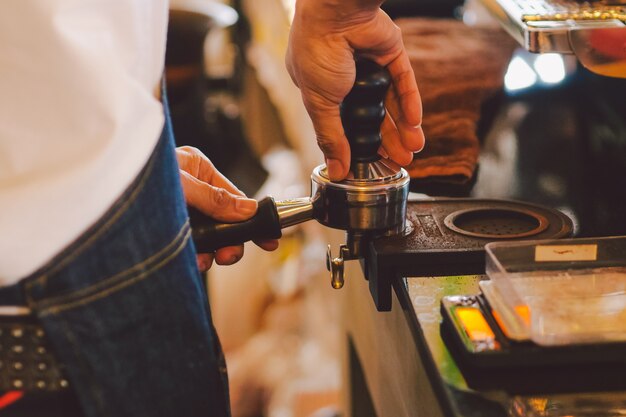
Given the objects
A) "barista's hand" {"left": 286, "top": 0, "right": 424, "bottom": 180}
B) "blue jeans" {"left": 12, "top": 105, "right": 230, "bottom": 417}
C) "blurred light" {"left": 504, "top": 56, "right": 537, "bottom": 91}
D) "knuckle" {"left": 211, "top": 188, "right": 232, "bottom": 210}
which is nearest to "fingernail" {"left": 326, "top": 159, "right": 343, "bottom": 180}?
"barista's hand" {"left": 286, "top": 0, "right": 424, "bottom": 180}

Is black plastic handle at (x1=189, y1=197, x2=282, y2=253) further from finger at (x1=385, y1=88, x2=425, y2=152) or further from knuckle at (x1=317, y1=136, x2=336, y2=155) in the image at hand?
finger at (x1=385, y1=88, x2=425, y2=152)

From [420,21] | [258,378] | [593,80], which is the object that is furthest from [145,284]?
[258,378]

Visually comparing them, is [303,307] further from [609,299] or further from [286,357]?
[609,299]

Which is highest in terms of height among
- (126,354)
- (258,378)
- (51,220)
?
(51,220)

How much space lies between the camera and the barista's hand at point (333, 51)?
0.87 metres

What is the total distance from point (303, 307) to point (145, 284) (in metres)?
2.22

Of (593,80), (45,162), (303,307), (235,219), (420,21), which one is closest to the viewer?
(45,162)

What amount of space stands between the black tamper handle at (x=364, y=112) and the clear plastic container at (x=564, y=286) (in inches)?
8.5

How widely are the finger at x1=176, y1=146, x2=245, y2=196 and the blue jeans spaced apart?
0.29m

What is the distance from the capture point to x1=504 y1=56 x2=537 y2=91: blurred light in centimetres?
150

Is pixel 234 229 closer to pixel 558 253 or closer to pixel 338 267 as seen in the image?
pixel 338 267

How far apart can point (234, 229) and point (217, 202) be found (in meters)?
0.04

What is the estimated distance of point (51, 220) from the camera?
25.4 inches

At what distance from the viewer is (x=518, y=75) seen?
1534 millimetres
